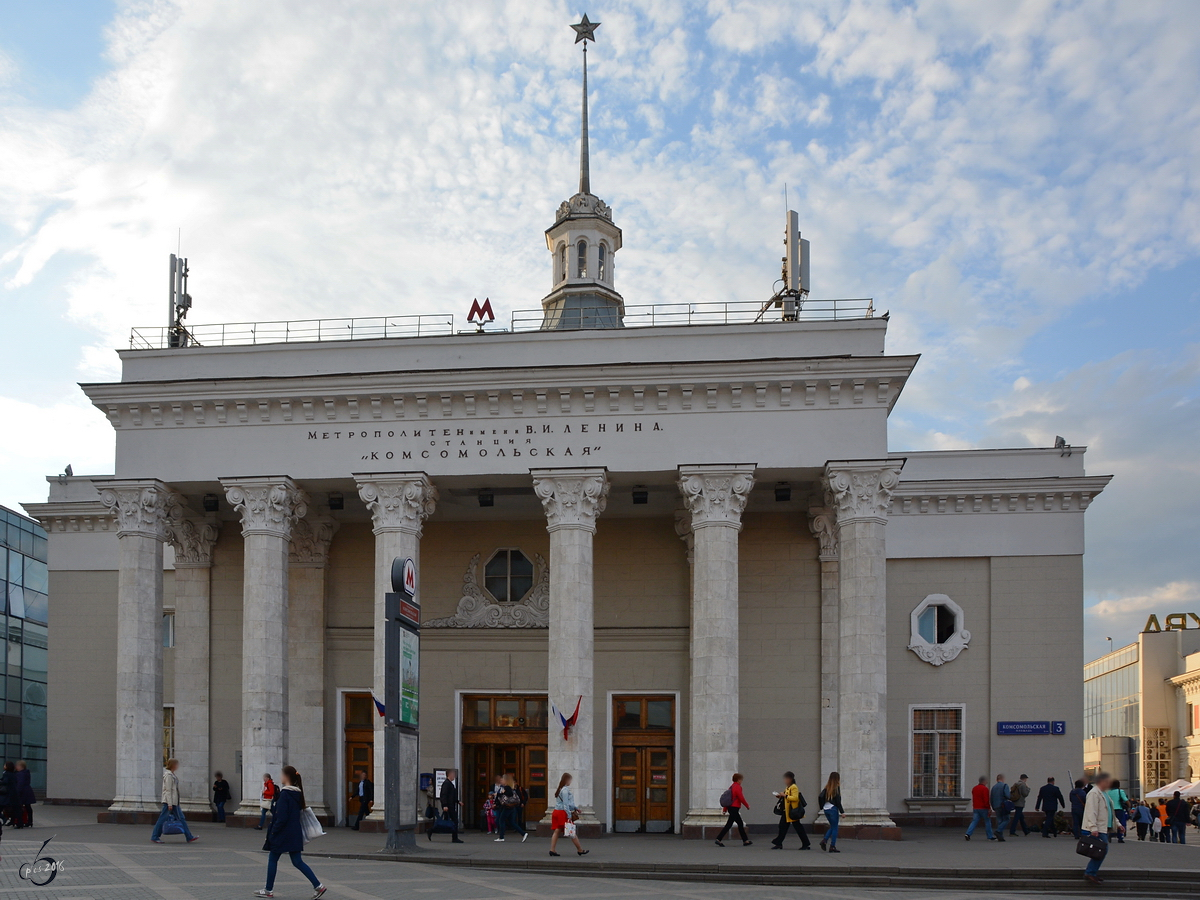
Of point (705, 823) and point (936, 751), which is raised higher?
point (936, 751)

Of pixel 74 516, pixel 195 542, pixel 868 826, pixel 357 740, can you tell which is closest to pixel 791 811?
pixel 868 826

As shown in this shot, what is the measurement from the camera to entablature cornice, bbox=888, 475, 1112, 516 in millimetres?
33469

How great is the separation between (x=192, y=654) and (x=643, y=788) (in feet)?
41.7

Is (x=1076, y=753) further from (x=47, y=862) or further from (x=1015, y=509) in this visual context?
(x=47, y=862)

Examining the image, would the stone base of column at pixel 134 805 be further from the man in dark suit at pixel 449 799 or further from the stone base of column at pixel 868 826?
the stone base of column at pixel 868 826

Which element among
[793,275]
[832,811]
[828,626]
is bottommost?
[832,811]

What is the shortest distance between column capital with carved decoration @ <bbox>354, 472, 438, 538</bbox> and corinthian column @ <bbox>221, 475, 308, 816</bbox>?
212cm

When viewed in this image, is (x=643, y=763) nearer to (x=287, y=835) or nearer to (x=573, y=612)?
(x=573, y=612)

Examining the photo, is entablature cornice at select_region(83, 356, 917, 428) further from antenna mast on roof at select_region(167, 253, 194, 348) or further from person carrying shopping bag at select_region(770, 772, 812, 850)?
person carrying shopping bag at select_region(770, 772, 812, 850)

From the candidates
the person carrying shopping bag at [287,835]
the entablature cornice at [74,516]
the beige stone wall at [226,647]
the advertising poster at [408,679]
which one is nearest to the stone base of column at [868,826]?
the advertising poster at [408,679]

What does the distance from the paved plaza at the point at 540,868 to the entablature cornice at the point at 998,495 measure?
32.1 ft

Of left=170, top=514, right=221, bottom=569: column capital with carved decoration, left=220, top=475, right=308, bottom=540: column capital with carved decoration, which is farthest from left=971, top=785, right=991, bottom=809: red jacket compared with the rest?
left=170, top=514, right=221, bottom=569: column capital with carved decoration

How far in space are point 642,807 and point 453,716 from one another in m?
5.60

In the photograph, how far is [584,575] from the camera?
2889 centimetres
